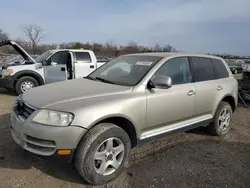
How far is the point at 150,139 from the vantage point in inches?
140

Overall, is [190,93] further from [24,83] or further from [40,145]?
[24,83]

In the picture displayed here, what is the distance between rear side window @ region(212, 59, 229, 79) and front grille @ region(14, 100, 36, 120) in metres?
3.47

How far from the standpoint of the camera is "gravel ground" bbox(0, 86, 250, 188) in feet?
10.2

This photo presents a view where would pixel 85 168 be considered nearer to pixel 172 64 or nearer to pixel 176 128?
pixel 176 128

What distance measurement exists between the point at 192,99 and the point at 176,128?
22.3 inches

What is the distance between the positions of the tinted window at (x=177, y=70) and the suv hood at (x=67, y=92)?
2.52 ft

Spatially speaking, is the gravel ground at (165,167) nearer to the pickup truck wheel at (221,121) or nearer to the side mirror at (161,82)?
the pickup truck wheel at (221,121)

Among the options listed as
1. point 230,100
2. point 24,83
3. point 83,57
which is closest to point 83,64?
point 83,57

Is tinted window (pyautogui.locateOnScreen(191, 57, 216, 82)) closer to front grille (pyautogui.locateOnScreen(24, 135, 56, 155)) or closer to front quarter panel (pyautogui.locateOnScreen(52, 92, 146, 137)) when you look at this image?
front quarter panel (pyautogui.locateOnScreen(52, 92, 146, 137))

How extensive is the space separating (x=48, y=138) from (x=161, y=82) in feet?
5.29

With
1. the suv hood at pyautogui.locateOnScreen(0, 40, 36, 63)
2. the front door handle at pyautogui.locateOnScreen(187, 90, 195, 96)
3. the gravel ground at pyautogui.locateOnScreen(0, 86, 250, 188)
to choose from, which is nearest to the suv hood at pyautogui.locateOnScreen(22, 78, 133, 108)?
the gravel ground at pyautogui.locateOnScreen(0, 86, 250, 188)

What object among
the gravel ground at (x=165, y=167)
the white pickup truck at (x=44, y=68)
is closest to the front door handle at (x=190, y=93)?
the gravel ground at (x=165, y=167)

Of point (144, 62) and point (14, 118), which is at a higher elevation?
point (144, 62)

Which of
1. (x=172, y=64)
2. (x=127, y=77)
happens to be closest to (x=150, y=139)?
(x=127, y=77)
